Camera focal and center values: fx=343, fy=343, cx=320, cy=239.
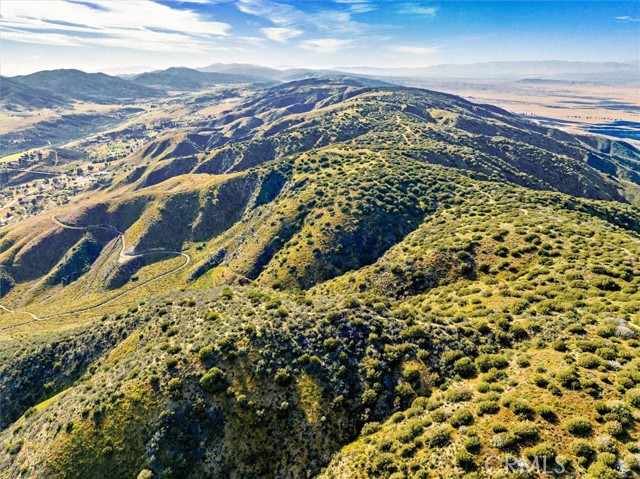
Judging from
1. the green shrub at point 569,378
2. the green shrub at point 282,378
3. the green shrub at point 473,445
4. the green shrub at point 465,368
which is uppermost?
the green shrub at point 569,378

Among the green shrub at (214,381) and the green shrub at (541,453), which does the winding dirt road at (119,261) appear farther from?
the green shrub at (541,453)

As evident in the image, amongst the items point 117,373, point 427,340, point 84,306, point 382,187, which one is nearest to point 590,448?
point 427,340

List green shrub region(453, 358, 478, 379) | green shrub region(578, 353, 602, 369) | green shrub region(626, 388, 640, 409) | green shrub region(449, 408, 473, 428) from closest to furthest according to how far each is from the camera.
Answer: green shrub region(626, 388, 640, 409)
green shrub region(449, 408, 473, 428)
green shrub region(578, 353, 602, 369)
green shrub region(453, 358, 478, 379)

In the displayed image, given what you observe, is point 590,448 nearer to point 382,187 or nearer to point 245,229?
point 382,187

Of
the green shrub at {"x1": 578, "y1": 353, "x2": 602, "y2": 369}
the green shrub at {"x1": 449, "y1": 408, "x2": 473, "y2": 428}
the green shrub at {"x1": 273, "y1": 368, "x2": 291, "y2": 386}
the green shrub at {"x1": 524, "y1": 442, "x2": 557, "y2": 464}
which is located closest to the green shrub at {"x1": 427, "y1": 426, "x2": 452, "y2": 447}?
the green shrub at {"x1": 449, "y1": 408, "x2": 473, "y2": 428}

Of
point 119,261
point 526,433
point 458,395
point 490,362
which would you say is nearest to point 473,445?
point 526,433

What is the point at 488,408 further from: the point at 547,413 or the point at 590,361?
the point at 590,361

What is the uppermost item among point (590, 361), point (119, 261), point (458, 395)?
point (590, 361)

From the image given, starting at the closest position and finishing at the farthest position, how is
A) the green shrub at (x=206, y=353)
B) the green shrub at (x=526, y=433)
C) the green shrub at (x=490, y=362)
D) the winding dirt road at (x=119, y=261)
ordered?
the green shrub at (x=526, y=433) → the green shrub at (x=490, y=362) → the green shrub at (x=206, y=353) → the winding dirt road at (x=119, y=261)

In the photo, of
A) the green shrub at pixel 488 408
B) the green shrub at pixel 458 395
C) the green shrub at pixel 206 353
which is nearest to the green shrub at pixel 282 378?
the green shrub at pixel 206 353

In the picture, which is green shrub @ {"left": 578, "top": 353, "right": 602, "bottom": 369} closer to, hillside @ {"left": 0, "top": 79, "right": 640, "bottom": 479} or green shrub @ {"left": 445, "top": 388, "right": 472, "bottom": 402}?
hillside @ {"left": 0, "top": 79, "right": 640, "bottom": 479}

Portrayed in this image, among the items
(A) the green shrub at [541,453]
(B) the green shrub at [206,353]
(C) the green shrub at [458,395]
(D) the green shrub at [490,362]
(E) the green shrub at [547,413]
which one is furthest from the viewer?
(B) the green shrub at [206,353]
